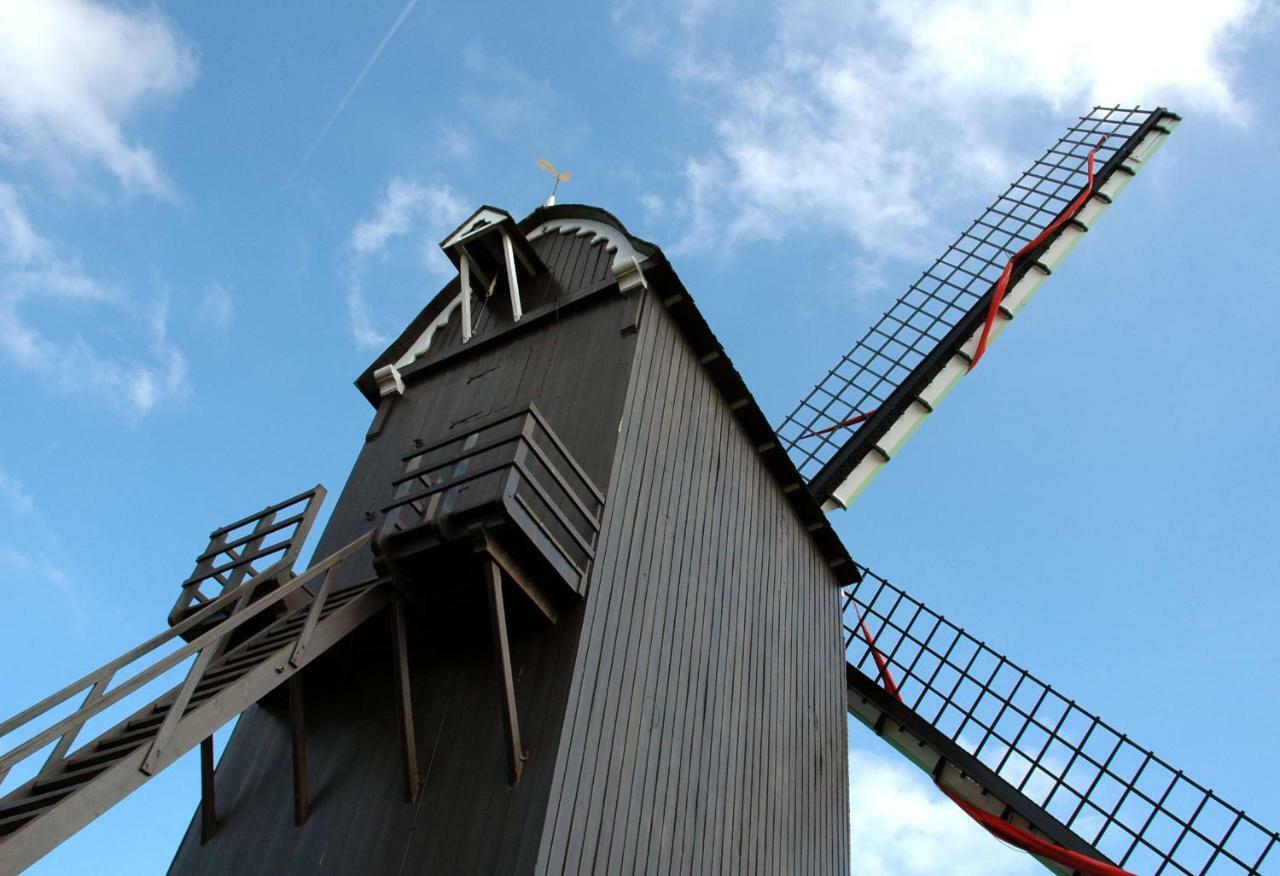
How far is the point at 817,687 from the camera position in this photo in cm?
1332

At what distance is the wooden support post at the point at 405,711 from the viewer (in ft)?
27.0

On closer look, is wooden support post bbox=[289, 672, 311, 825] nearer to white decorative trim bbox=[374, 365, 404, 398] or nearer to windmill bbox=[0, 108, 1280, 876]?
windmill bbox=[0, 108, 1280, 876]

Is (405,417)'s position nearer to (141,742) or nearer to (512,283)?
(512,283)

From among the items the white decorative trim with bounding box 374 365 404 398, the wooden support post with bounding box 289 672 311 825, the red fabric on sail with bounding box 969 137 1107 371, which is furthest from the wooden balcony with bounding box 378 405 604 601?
the red fabric on sail with bounding box 969 137 1107 371

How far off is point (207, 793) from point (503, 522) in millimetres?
4197

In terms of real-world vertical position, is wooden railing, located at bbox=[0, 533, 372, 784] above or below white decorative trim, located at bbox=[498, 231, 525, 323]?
below

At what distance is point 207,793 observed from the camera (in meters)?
9.66

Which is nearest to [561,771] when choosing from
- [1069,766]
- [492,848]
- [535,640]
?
[492,848]

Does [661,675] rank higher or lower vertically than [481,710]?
higher

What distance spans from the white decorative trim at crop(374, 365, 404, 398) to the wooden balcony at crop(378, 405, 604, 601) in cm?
418

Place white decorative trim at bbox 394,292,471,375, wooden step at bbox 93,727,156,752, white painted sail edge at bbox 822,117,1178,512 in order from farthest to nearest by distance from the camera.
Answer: white painted sail edge at bbox 822,117,1178,512, white decorative trim at bbox 394,292,471,375, wooden step at bbox 93,727,156,752

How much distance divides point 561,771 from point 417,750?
1.45 metres

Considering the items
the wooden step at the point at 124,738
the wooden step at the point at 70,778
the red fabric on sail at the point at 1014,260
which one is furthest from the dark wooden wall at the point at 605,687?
the red fabric on sail at the point at 1014,260

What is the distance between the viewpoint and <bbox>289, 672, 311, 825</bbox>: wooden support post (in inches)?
348
